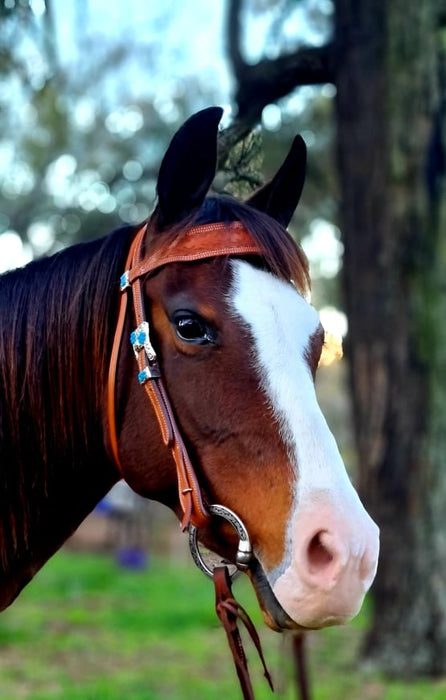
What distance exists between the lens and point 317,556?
5.40 ft

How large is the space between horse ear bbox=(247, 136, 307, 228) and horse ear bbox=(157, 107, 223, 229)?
28 centimetres

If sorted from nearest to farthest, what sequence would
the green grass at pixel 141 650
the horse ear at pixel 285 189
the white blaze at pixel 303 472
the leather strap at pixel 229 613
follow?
1. the white blaze at pixel 303 472
2. the leather strap at pixel 229 613
3. the horse ear at pixel 285 189
4. the green grass at pixel 141 650

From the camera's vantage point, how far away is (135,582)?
10.3 m

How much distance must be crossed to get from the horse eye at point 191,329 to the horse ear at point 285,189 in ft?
1.78

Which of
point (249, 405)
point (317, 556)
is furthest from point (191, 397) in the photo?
point (317, 556)

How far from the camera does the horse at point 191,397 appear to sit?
5.53ft

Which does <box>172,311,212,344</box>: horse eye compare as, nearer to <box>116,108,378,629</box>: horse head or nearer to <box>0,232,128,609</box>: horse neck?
<box>116,108,378,629</box>: horse head

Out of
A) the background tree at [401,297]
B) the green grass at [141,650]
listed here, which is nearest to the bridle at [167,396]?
the green grass at [141,650]

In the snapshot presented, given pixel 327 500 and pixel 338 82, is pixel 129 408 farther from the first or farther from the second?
pixel 338 82

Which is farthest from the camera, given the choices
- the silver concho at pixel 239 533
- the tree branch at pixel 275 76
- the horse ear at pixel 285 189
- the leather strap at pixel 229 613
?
the tree branch at pixel 275 76

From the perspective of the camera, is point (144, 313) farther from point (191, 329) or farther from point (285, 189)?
point (285, 189)

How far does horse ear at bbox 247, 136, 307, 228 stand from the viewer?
7.72 feet

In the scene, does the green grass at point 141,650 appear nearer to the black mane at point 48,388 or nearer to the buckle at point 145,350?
the black mane at point 48,388

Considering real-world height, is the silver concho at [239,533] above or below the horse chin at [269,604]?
above
